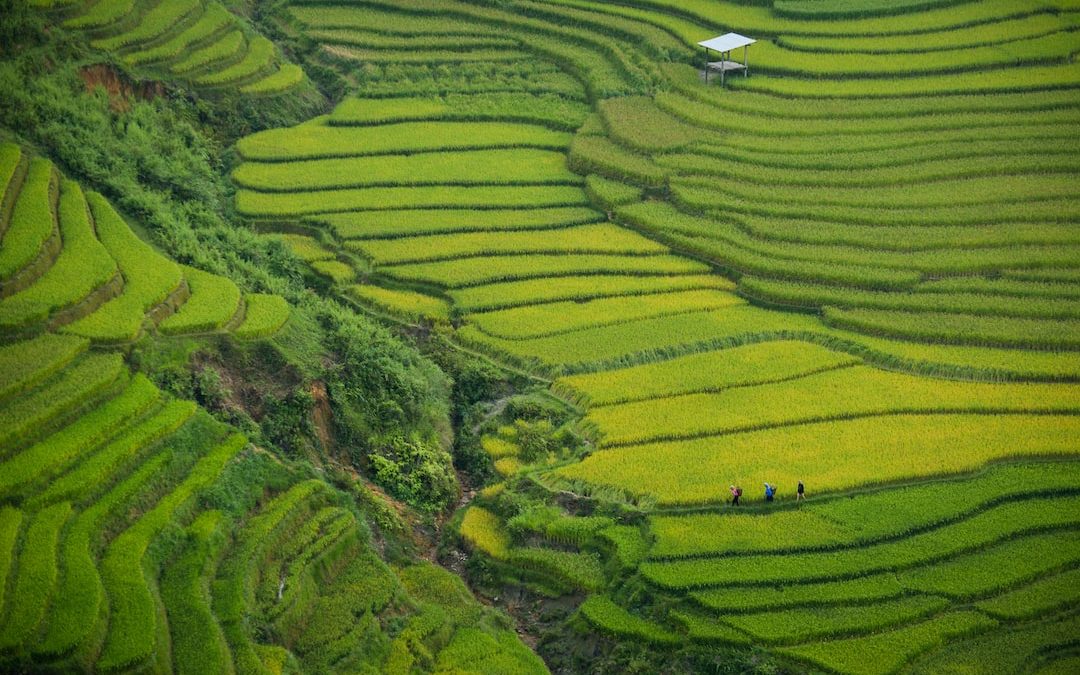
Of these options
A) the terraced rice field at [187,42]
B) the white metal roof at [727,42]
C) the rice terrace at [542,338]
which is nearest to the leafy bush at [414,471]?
the rice terrace at [542,338]

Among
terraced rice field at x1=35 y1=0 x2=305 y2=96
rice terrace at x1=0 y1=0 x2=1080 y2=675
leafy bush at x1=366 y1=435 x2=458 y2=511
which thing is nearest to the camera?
rice terrace at x1=0 y1=0 x2=1080 y2=675

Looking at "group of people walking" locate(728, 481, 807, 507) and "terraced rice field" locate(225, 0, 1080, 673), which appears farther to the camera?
"group of people walking" locate(728, 481, 807, 507)

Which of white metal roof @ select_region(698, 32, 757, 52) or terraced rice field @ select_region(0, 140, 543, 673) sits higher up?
white metal roof @ select_region(698, 32, 757, 52)

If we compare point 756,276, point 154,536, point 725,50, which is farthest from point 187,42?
point 154,536

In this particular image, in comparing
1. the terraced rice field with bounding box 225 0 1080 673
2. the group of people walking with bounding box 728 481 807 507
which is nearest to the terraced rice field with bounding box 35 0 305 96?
the terraced rice field with bounding box 225 0 1080 673

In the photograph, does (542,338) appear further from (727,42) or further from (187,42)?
(187,42)

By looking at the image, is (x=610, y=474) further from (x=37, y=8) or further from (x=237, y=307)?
(x=37, y=8)

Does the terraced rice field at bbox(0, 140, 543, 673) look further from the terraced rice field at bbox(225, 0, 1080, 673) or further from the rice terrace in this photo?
the terraced rice field at bbox(225, 0, 1080, 673)

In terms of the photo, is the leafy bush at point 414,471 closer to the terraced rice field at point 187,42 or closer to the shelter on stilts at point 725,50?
the terraced rice field at point 187,42
